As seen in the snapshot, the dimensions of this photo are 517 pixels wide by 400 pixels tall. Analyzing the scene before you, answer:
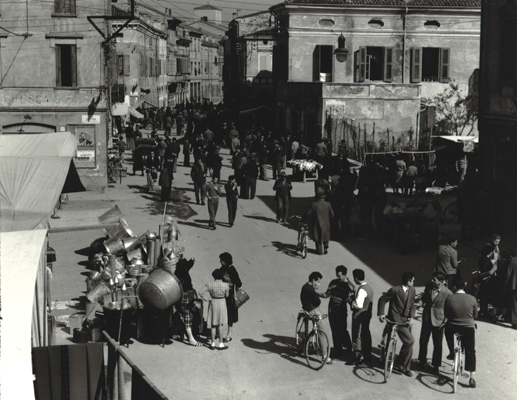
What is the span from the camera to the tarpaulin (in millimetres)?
14141

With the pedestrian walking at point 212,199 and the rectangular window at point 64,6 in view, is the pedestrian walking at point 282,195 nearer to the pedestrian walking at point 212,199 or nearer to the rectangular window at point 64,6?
the pedestrian walking at point 212,199

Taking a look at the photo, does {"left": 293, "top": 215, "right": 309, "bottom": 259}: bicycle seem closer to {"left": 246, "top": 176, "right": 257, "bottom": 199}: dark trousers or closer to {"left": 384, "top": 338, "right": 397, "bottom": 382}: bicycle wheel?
{"left": 384, "top": 338, "right": 397, "bottom": 382}: bicycle wheel

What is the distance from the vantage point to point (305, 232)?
63.2 feet

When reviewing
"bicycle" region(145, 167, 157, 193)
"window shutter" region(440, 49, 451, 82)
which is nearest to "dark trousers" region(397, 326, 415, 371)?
"bicycle" region(145, 167, 157, 193)

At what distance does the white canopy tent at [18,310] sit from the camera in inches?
318

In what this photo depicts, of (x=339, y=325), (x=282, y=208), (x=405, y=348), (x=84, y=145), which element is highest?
A: (x=84, y=145)

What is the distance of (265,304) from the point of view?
15859 millimetres

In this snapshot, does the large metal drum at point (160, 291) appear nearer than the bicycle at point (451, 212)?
Yes

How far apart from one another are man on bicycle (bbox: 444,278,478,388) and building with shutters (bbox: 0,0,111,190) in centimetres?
1926

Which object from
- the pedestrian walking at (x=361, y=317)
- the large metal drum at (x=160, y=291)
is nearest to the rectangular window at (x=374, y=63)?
the large metal drum at (x=160, y=291)

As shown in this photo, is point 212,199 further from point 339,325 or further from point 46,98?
point 339,325

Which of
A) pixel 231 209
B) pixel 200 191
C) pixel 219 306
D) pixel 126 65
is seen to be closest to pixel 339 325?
pixel 219 306

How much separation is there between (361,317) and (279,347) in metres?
1.56

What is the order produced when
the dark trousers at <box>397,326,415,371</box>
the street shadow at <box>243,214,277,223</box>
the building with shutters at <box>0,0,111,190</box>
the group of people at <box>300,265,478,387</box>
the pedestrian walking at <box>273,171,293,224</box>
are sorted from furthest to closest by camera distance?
the building with shutters at <box>0,0,111,190</box> < the street shadow at <box>243,214,277,223</box> < the pedestrian walking at <box>273,171,293,224</box> < the dark trousers at <box>397,326,415,371</box> < the group of people at <box>300,265,478,387</box>
